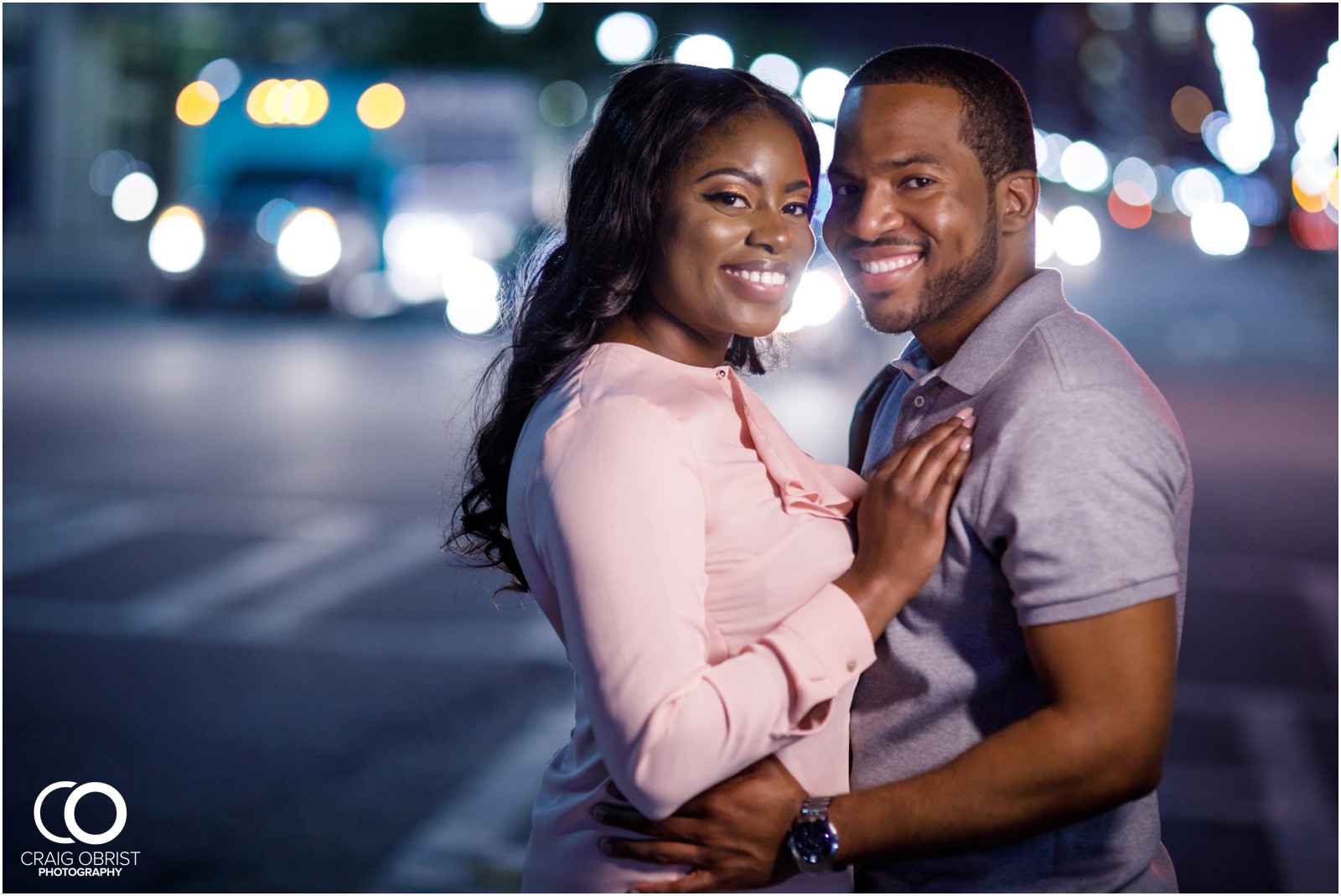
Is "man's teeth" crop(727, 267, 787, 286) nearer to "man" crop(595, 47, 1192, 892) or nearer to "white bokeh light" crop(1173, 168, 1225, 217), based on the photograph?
"man" crop(595, 47, 1192, 892)

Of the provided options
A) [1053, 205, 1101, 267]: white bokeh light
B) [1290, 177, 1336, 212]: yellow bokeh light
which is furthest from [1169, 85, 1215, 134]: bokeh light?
[1053, 205, 1101, 267]: white bokeh light

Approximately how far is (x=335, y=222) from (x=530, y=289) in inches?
869

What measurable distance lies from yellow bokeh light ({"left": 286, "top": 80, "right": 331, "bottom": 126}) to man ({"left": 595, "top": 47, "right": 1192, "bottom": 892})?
23.3 m

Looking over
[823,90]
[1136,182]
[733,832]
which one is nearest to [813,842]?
[733,832]

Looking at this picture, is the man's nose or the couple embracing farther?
the man's nose

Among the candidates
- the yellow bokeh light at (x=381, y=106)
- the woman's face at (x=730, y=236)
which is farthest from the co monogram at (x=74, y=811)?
the yellow bokeh light at (x=381, y=106)

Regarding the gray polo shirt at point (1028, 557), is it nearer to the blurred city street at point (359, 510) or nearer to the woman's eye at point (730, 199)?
the woman's eye at point (730, 199)

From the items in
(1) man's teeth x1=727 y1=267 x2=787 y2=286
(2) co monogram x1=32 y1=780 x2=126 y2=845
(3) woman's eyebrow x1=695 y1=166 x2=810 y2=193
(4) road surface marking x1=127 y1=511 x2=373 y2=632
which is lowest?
(4) road surface marking x1=127 y1=511 x2=373 y2=632

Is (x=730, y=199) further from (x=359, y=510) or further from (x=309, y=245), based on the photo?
(x=309, y=245)

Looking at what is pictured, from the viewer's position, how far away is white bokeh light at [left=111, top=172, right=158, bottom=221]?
146 ft

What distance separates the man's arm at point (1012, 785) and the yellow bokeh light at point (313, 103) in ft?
78.1

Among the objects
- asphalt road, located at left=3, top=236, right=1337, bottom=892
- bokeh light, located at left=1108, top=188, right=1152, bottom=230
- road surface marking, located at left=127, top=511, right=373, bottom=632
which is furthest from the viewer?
bokeh light, located at left=1108, top=188, right=1152, bottom=230

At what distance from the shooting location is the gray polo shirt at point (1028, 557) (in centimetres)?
208

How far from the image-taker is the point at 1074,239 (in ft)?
163
